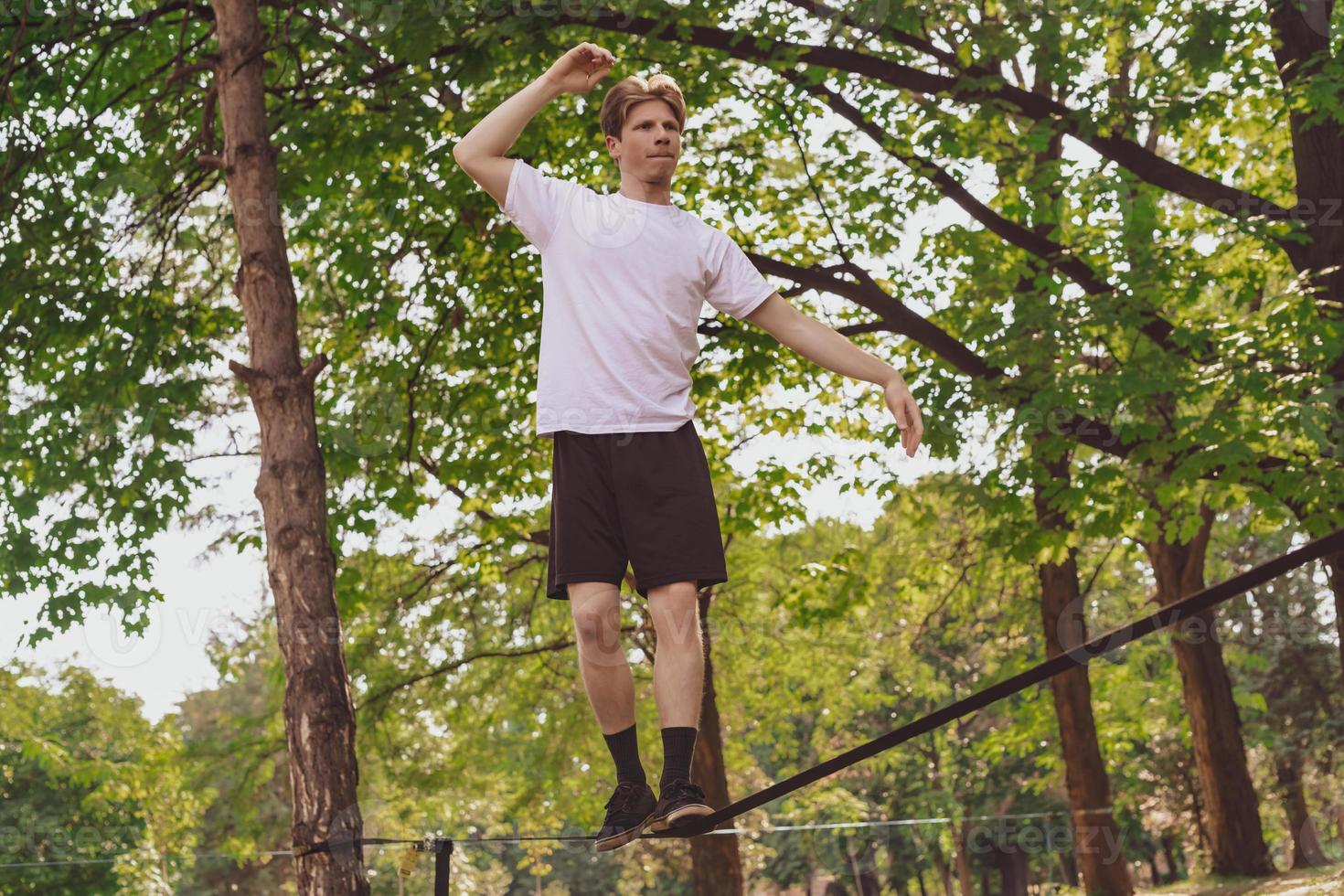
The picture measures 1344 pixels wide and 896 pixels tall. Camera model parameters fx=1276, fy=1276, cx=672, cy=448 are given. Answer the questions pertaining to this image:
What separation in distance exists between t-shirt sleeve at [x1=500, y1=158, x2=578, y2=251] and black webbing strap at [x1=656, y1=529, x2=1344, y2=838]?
1.57m

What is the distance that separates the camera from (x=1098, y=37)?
9.52 meters

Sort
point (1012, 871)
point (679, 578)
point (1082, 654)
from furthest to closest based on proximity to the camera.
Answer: point (1012, 871) → point (679, 578) → point (1082, 654)

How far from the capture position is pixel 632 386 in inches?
127

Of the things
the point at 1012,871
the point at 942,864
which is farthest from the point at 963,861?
the point at 1012,871

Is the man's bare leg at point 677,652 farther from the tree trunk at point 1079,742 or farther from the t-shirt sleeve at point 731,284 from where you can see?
the tree trunk at point 1079,742

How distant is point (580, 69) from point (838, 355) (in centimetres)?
101

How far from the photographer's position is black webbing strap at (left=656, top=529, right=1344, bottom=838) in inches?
97.2

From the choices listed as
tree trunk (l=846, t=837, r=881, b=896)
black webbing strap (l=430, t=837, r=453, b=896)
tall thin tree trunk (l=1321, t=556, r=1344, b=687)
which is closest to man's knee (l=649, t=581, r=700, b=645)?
black webbing strap (l=430, t=837, r=453, b=896)

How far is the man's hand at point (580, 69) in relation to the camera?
131 inches

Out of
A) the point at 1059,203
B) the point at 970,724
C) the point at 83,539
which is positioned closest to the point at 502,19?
the point at 1059,203

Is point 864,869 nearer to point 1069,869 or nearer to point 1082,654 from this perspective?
point 1069,869

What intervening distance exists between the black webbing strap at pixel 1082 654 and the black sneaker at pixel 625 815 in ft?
0.19

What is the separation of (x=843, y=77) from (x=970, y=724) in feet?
82.1

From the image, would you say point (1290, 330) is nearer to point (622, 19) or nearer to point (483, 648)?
point (622, 19)
